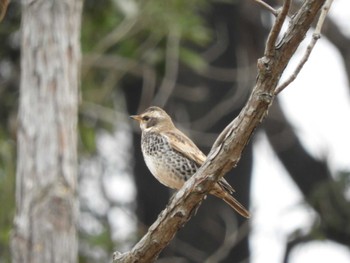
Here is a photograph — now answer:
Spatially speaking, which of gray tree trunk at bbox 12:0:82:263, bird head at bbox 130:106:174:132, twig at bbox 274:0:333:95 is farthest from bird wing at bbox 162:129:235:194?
twig at bbox 274:0:333:95

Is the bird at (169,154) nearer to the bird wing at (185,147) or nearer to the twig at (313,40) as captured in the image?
the bird wing at (185,147)

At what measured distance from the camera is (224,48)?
1201cm

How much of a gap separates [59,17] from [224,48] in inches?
154

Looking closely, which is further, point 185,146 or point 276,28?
point 185,146

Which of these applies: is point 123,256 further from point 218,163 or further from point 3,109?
point 3,109

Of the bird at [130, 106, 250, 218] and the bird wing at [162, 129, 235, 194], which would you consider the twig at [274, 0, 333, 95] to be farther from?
the bird wing at [162, 129, 235, 194]

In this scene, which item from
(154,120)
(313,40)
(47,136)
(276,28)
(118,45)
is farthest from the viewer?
(118,45)

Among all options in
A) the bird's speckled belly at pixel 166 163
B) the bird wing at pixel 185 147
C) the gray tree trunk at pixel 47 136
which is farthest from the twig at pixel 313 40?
the gray tree trunk at pixel 47 136

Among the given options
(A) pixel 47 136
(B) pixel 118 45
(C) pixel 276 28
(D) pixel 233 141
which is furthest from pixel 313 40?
(B) pixel 118 45

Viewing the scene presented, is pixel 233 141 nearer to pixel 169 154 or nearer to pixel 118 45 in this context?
pixel 169 154

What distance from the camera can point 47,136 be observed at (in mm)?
8062

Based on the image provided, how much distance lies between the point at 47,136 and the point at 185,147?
4.40ft

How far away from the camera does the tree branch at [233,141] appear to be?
16.7 feet

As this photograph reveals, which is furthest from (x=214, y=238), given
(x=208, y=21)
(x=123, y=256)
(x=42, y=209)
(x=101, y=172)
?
(x=123, y=256)
